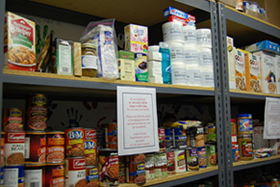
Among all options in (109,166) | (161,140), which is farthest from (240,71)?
(109,166)

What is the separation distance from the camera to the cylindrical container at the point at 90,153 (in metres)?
1.19

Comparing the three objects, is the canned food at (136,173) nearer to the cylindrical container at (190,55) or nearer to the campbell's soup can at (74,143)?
the campbell's soup can at (74,143)

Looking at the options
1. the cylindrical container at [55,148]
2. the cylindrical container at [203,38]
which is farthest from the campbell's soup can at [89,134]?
the cylindrical container at [203,38]

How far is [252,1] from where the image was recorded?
2.25 meters

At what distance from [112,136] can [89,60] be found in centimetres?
38

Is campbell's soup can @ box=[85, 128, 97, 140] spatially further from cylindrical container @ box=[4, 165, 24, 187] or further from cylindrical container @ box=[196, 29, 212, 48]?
cylindrical container @ box=[196, 29, 212, 48]

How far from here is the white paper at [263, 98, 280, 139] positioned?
2059 millimetres

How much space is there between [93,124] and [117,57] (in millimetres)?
627

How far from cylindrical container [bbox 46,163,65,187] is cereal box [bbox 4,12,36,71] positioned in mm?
383

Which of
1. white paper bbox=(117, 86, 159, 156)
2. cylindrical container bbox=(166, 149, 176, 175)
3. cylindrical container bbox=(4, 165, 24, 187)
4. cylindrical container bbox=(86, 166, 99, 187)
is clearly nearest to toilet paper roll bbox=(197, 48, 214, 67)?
white paper bbox=(117, 86, 159, 156)

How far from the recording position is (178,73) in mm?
1521

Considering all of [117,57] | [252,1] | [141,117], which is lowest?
[141,117]

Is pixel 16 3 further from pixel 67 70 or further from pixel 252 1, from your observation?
pixel 252 1

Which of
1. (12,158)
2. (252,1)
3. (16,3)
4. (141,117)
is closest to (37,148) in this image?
(12,158)
